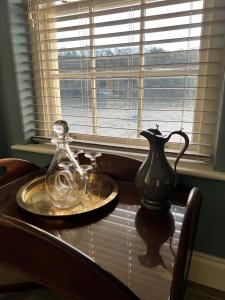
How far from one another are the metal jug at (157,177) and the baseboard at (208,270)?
0.64m

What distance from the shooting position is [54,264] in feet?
2.05

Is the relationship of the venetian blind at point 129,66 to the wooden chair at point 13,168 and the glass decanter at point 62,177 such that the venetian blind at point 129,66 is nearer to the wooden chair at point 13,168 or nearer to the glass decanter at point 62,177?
the wooden chair at point 13,168

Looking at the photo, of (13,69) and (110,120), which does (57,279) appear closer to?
(110,120)

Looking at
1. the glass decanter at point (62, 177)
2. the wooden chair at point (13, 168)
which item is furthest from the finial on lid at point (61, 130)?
the wooden chair at point (13, 168)

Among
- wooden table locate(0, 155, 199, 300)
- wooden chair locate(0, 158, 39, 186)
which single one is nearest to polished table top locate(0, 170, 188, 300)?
wooden table locate(0, 155, 199, 300)

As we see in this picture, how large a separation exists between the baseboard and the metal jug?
25.2 inches

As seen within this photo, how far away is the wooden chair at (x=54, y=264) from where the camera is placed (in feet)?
1.86

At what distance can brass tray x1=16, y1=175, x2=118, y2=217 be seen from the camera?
3.04ft

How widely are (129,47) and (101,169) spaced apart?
0.67 m

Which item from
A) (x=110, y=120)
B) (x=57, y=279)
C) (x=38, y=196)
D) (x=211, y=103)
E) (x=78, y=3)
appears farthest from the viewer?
(x=110, y=120)

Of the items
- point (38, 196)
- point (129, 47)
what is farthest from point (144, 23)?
point (38, 196)

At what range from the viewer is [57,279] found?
2.07ft

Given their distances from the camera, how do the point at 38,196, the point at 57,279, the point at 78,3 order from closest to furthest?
the point at 57,279, the point at 38,196, the point at 78,3

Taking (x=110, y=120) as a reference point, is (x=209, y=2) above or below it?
above
